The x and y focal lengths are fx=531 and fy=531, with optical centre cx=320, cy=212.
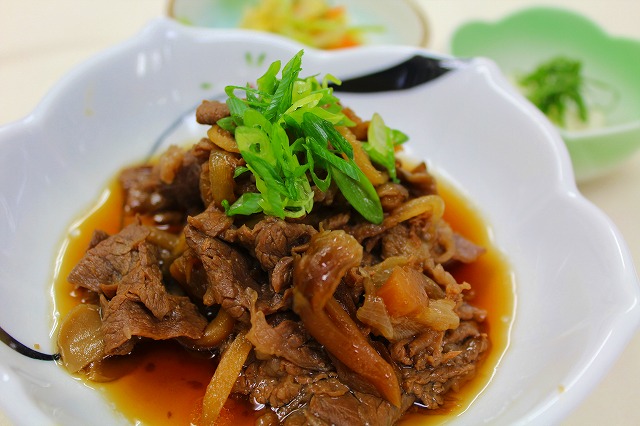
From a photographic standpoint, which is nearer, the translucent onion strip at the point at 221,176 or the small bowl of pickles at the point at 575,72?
the translucent onion strip at the point at 221,176

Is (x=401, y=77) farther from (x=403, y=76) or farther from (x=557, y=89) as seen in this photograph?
(x=557, y=89)

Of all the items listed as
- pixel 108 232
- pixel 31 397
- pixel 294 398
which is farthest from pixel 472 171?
pixel 31 397

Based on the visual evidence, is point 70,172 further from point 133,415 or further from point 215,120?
point 133,415

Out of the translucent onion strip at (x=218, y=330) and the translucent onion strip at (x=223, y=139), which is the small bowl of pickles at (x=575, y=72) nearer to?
the translucent onion strip at (x=223, y=139)

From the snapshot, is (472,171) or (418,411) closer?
(418,411)

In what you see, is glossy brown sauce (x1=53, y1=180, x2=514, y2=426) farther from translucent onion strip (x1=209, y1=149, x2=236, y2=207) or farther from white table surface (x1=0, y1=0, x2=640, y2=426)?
translucent onion strip (x1=209, y1=149, x2=236, y2=207)

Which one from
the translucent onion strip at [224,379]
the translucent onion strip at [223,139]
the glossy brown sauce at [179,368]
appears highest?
the translucent onion strip at [223,139]

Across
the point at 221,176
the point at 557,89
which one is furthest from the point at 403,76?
the point at 221,176

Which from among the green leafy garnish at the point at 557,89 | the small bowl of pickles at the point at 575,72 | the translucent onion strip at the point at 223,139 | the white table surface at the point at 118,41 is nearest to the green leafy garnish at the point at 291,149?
the translucent onion strip at the point at 223,139
